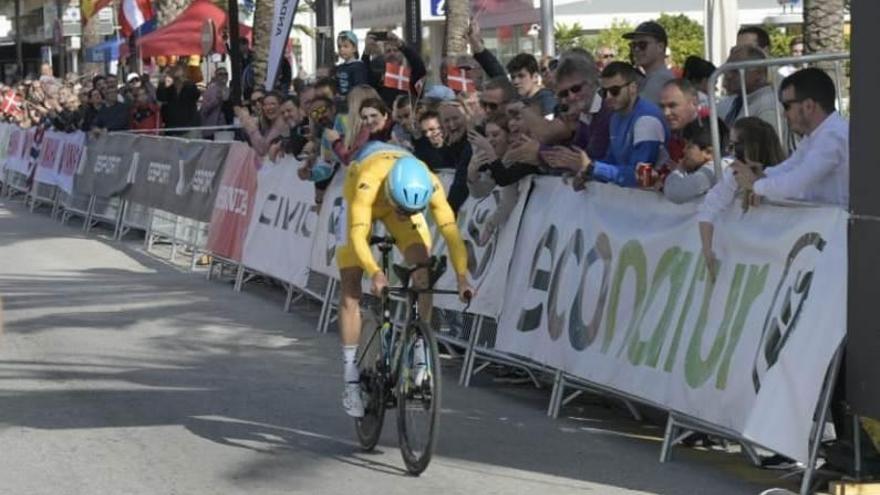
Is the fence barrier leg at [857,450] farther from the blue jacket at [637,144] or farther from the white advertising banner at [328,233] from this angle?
the white advertising banner at [328,233]

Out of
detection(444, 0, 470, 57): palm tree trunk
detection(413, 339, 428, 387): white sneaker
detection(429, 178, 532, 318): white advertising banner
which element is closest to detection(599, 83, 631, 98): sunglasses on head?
detection(429, 178, 532, 318): white advertising banner

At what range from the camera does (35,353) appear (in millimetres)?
12617

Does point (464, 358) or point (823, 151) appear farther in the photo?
point (464, 358)

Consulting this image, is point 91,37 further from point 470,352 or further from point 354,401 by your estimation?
point 354,401

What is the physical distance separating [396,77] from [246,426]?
687 centimetres

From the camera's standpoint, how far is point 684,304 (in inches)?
349

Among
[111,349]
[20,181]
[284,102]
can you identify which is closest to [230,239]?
[284,102]

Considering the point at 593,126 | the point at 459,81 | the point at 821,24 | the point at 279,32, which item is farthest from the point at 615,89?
the point at 279,32

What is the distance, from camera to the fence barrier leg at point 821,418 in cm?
744

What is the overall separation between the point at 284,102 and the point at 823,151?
9232 mm

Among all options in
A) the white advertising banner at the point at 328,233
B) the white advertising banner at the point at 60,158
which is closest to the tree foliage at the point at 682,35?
the white advertising banner at the point at 60,158

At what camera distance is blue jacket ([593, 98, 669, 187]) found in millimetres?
9742

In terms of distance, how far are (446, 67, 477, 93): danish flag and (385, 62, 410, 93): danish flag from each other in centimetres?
42

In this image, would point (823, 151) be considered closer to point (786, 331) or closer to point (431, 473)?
point (786, 331)
